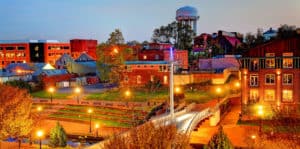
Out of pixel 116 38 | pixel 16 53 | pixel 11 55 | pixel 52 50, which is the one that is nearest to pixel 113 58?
pixel 116 38

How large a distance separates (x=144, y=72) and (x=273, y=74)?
25319 mm

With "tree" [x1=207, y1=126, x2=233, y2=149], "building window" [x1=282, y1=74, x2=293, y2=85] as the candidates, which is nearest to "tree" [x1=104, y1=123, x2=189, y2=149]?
"tree" [x1=207, y1=126, x2=233, y2=149]

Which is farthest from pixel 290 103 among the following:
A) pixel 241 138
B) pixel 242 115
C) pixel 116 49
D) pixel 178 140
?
pixel 178 140

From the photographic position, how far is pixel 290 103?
49375mm

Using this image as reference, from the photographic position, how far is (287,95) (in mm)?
49781

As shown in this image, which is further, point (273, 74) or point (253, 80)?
point (253, 80)

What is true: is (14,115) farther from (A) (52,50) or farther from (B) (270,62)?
(A) (52,50)

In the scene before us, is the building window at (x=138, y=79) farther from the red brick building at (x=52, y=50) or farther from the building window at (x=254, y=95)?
the red brick building at (x=52, y=50)

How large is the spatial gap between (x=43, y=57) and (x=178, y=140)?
123 metres

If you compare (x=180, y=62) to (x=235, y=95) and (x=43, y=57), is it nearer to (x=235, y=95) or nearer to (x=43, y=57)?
(x=235, y=95)

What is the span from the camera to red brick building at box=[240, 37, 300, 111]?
161 feet

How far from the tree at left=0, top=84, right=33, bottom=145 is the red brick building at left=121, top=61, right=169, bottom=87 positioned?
31764mm

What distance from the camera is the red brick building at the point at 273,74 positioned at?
49.2 metres

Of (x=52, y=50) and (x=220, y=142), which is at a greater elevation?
(x=52, y=50)
